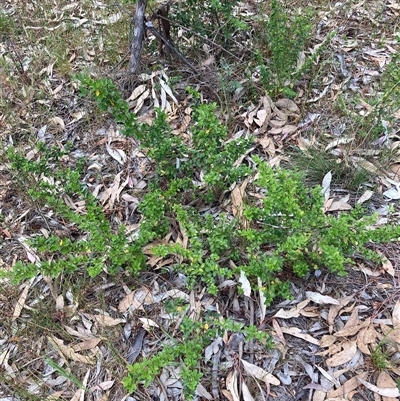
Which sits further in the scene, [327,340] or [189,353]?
[327,340]

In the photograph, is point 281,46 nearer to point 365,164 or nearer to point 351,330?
point 365,164

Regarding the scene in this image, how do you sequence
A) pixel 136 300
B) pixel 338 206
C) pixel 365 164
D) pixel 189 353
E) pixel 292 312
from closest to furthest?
pixel 189 353, pixel 292 312, pixel 136 300, pixel 338 206, pixel 365 164

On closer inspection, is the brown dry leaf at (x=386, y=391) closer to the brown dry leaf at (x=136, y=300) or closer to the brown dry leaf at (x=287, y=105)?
the brown dry leaf at (x=136, y=300)

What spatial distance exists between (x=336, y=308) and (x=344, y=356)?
200 mm

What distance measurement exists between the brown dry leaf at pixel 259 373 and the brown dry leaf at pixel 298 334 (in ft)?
0.62

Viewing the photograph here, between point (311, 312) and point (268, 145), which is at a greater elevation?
point (268, 145)

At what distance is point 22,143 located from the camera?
8.86 ft

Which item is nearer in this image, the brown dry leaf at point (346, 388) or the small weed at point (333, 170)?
the brown dry leaf at point (346, 388)

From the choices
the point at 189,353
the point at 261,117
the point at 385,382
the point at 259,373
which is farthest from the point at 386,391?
the point at 261,117

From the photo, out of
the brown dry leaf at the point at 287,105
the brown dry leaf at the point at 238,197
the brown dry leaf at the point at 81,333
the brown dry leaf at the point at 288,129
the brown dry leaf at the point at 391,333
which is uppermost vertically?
the brown dry leaf at the point at 287,105

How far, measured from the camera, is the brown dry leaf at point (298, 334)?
5.86 ft

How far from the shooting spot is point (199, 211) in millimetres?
2217

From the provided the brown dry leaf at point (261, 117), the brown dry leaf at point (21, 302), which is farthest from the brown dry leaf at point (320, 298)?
the brown dry leaf at point (21, 302)

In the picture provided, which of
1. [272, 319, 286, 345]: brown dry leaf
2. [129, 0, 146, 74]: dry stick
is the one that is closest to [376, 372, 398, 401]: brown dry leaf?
[272, 319, 286, 345]: brown dry leaf
